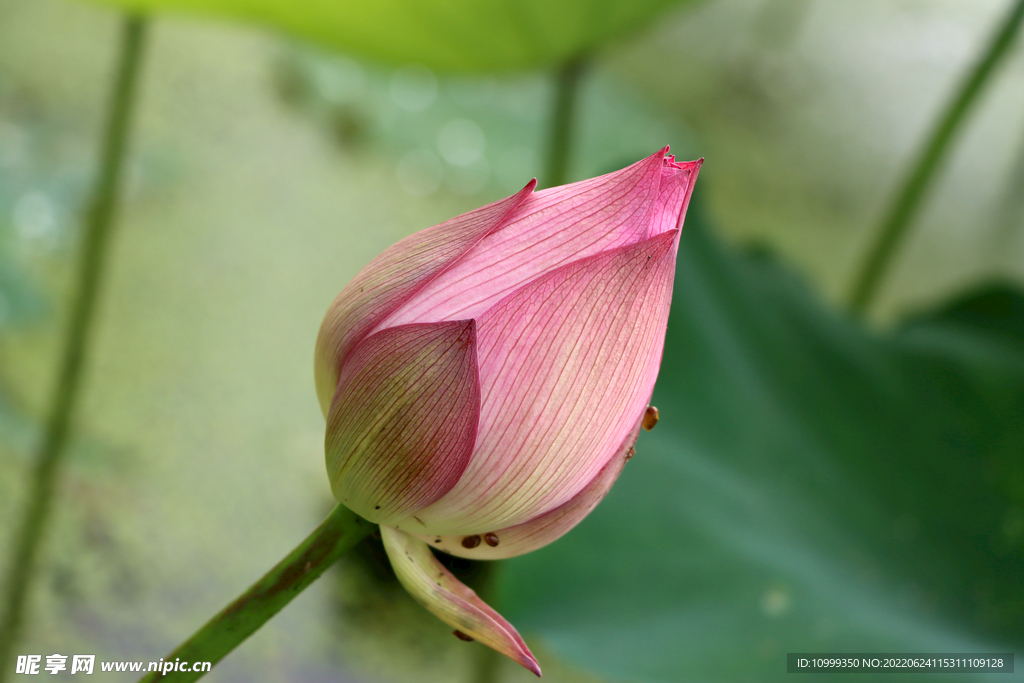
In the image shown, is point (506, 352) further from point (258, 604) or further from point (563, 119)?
point (563, 119)

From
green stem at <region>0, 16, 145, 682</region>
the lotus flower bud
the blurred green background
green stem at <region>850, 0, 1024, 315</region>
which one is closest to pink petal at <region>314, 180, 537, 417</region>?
the lotus flower bud

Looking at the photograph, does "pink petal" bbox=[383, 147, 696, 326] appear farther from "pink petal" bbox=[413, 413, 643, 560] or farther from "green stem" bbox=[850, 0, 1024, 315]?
"green stem" bbox=[850, 0, 1024, 315]

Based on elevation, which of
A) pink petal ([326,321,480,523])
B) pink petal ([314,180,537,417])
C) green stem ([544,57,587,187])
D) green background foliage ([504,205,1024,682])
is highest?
green stem ([544,57,587,187])

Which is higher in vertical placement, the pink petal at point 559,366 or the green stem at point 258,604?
the pink petal at point 559,366

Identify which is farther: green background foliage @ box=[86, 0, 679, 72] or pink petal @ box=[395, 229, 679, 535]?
green background foliage @ box=[86, 0, 679, 72]

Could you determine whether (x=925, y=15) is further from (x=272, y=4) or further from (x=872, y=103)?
(x=272, y=4)

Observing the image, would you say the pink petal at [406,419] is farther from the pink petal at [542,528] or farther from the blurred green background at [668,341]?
the blurred green background at [668,341]

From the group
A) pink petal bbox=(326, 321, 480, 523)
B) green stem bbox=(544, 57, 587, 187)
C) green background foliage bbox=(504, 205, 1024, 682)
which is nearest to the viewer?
pink petal bbox=(326, 321, 480, 523)

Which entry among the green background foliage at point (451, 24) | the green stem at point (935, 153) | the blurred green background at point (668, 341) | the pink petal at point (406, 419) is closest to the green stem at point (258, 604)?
the pink petal at point (406, 419)
